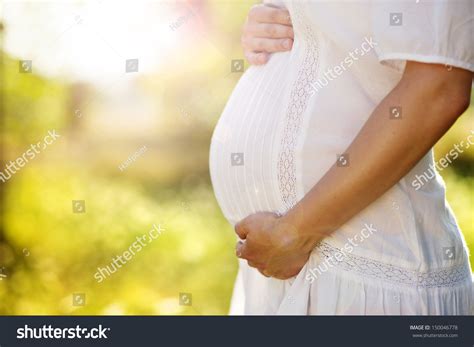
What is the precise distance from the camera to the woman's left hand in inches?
45.1

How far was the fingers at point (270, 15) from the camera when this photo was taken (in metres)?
1.28

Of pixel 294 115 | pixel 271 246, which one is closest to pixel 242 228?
pixel 271 246

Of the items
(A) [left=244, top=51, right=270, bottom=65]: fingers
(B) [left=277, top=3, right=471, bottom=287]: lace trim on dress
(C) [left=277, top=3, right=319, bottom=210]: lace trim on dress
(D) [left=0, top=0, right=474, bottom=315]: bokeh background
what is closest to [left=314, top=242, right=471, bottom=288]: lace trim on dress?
(B) [left=277, top=3, right=471, bottom=287]: lace trim on dress

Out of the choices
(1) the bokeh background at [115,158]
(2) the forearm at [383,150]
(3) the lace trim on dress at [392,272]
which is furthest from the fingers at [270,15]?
(1) the bokeh background at [115,158]

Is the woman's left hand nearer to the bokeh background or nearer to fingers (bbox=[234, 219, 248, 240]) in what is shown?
fingers (bbox=[234, 219, 248, 240])

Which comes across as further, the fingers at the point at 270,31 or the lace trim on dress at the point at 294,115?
the fingers at the point at 270,31

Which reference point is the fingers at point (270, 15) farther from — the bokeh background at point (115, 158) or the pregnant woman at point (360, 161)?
the bokeh background at point (115, 158)

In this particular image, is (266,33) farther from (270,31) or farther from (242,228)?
(242,228)

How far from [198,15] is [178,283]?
126cm

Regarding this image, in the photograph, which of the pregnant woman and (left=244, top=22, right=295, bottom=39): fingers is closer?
the pregnant woman

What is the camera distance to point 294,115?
115 centimetres

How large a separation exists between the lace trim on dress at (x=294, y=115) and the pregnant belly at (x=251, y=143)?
0.02 meters
